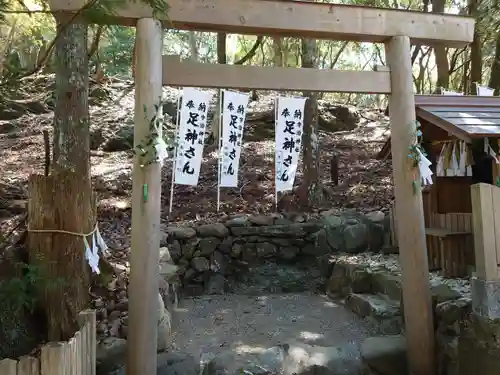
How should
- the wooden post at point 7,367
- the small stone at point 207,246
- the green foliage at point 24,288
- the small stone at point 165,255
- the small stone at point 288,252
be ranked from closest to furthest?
the wooden post at point 7,367, the green foliage at point 24,288, the small stone at point 165,255, the small stone at point 207,246, the small stone at point 288,252

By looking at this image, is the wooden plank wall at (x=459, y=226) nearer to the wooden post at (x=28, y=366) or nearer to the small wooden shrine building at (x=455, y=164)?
the small wooden shrine building at (x=455, y=164)

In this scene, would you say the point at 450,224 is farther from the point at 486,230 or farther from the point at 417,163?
the point at 486,230

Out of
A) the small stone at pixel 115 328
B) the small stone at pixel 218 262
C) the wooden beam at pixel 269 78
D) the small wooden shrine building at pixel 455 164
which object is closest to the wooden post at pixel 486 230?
the small wooden shrine building at pixel 455 164

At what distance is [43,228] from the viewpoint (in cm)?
324

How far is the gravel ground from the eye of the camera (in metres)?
5.13

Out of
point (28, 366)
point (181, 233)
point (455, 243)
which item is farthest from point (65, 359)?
A: point (181, 233)

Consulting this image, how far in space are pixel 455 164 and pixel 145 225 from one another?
4.05 metres

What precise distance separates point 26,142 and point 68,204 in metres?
10.5

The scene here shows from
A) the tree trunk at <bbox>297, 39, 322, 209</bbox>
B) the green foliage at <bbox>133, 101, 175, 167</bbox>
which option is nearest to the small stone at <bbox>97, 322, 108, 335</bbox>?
the green foliage at <bbox>133, 101, 175, 167</bbox>

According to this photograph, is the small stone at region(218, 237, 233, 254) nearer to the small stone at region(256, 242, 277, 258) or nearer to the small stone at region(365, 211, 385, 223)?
the small stone at region(256, 242, 277, 258)

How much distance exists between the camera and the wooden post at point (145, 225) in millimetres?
3750

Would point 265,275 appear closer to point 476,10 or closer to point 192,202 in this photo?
point 192,202

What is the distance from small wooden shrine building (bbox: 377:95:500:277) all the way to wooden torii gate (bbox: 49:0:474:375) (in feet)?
2.72

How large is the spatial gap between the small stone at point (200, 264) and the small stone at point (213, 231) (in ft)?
1.40
